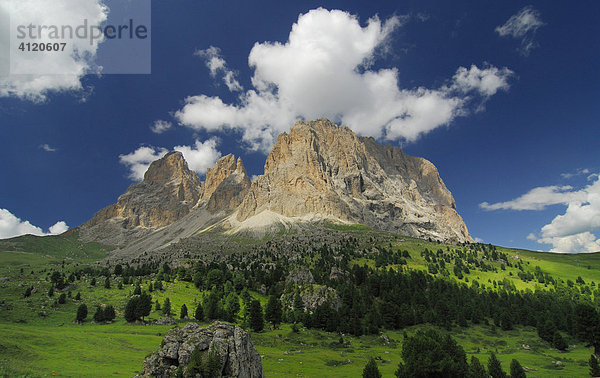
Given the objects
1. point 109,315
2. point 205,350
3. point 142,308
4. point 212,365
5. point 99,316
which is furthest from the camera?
point 142,308

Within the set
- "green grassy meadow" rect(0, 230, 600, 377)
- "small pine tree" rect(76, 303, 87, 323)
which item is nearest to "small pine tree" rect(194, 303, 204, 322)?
"green grassy meadow" rect(0, 230, 600, 377)

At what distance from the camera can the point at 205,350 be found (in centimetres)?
4494

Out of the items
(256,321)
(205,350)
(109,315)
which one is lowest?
(256,321)

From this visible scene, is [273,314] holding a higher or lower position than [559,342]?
higher

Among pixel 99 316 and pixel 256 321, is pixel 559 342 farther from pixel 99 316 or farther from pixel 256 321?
pixel 99 316

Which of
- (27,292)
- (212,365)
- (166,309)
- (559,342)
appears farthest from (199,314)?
(559,342)

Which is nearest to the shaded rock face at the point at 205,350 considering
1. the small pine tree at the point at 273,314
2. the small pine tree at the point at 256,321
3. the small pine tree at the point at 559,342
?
the small pine tree at the point at 256,321

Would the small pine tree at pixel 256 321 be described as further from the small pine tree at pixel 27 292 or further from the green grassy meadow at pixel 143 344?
the small pine tree at pixel 27 292

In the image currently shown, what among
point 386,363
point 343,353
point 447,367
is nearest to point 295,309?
point 343,353

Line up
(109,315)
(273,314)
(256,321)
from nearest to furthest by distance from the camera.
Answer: (109,315)
(256,321)
(273,314)

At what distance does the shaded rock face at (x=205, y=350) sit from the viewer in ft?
141

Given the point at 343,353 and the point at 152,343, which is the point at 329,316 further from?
the point at 152,343

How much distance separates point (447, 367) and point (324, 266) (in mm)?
141993

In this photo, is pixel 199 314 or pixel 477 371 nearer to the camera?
pixel 477 371
